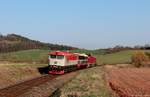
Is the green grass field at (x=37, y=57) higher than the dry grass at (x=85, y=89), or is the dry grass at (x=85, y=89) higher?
the green grass field at (x=37, y=57)

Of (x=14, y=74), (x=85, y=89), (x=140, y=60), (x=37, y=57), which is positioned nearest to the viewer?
(x=85, y=89)

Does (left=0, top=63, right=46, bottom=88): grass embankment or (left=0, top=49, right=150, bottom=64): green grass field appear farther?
(left=0, top=49, right=150, bottom=64): green grass field

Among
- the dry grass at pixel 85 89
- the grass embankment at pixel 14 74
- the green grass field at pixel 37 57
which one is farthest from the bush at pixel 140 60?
the dry grass at pixel 85 89

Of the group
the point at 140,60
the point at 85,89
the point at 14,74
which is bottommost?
the point at 85,89

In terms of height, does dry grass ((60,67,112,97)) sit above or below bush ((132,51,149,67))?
below

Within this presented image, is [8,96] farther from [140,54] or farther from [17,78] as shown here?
[140,54]

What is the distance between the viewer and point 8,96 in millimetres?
29000

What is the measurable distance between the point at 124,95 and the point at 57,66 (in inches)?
1526

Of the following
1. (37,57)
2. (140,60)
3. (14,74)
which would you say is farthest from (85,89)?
(37,57)

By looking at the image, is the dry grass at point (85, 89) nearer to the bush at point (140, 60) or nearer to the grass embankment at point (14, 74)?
the grass embankment at point (14, 74)

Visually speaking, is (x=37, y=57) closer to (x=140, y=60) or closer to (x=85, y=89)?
(x=140, y=60)

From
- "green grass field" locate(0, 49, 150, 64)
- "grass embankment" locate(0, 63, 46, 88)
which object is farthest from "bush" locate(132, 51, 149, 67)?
"grass embankment" locate(0, 63, 46, 88)

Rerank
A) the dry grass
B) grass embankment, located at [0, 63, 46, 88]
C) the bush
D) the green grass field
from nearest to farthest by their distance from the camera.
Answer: the dry grass < grass embankment, located at [0, 63, 46, 88] < the green grass field < the bush

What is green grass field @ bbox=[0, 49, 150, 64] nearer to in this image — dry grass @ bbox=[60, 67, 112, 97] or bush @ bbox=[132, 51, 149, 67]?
bush @ bbox=[132, 51, 149, 67]
